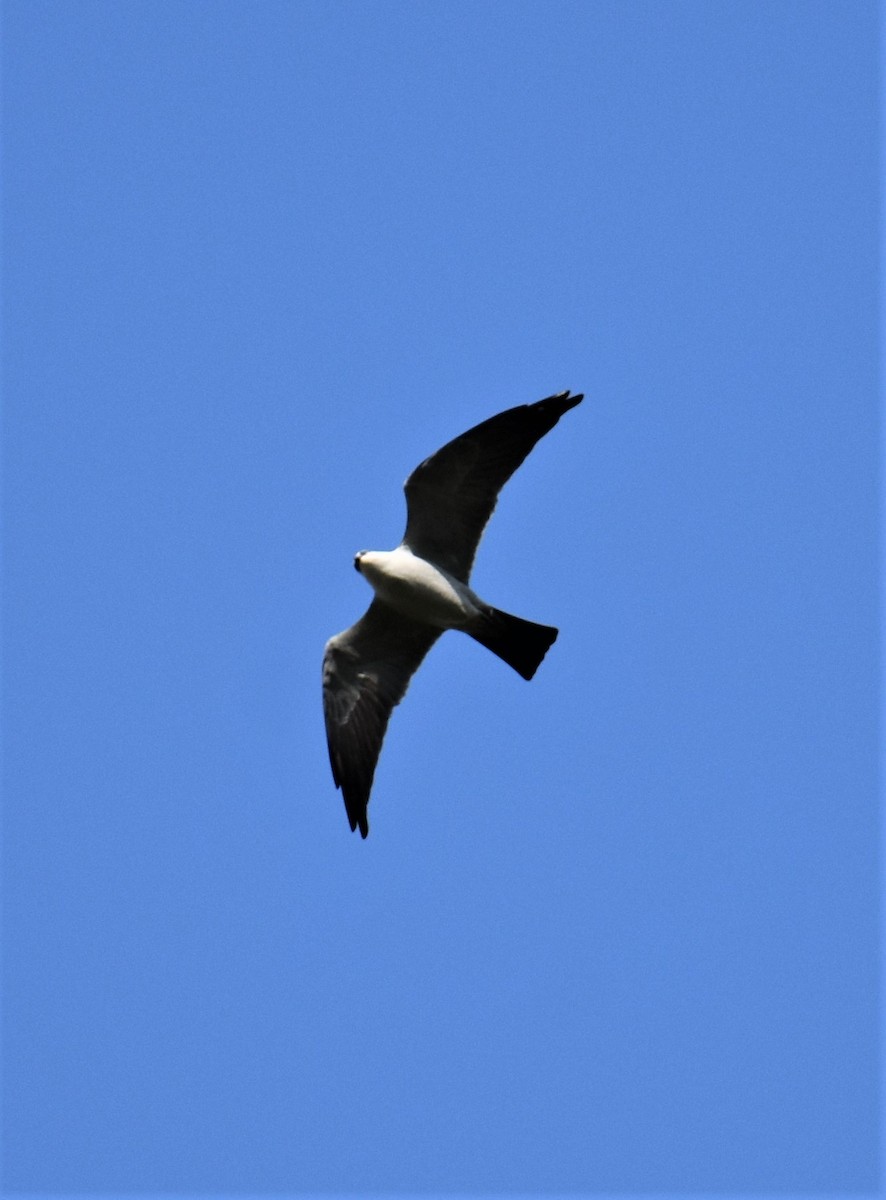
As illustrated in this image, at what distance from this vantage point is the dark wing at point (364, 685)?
1364cm

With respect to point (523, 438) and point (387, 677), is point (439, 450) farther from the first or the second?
point (387, 677)

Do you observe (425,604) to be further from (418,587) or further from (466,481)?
→ (466,481)

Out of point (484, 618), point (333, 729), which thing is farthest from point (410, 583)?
point (333, 729)

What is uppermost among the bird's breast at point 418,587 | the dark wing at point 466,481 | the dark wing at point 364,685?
the dark wing at point 466,481

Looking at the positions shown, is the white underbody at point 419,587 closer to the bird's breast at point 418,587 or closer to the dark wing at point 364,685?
the bird's breast at point 418,587

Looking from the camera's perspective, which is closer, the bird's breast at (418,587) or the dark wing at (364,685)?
the bird's breast at (418,587)

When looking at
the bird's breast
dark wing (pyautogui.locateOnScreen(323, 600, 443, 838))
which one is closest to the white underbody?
the bird's breast

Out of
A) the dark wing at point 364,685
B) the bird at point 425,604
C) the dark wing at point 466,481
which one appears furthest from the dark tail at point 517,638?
the dark wing at point 364,685

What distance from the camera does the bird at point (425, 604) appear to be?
42.2 ft

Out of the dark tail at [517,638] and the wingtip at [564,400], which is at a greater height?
the wingtip at [564,400]

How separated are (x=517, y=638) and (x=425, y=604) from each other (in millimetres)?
741

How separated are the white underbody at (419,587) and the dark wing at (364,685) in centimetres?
37

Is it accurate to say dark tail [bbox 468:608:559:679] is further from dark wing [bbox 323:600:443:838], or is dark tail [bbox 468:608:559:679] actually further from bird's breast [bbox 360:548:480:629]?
dark wing [bbox 323:600:443:838]

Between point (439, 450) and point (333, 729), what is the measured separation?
2.43 meters
